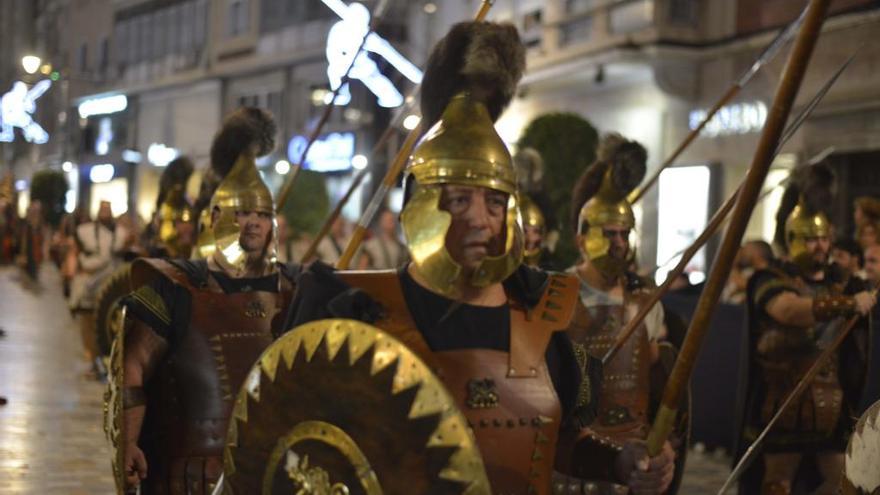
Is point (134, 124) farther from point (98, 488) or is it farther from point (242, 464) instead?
point (242, 464)

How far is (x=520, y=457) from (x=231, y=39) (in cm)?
3694

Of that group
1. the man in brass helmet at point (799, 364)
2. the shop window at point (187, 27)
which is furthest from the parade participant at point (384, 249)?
the shop window at point (187, 27)

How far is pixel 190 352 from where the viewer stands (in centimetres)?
559

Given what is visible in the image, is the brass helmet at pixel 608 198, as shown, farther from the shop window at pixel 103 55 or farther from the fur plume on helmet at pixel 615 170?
the shop window at pixel 103 55

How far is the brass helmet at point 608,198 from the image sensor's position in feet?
22.5

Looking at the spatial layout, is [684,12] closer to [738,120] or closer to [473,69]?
[738,120]

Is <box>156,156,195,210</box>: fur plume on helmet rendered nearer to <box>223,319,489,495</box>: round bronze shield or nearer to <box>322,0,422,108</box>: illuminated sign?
<box>223,319,489,495</box>: round bronze shield

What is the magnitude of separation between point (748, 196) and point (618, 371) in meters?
3.28

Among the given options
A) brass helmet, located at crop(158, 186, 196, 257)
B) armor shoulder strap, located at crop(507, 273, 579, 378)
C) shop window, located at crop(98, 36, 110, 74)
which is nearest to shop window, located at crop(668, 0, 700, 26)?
brass helmet, located at crop(158, 186, 196, 257)

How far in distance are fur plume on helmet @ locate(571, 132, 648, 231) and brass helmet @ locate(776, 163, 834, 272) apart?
35.0 inches

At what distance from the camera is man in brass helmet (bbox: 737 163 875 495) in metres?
7.59

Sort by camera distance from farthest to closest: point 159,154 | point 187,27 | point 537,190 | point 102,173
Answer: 1. point 102,173
2. point 159,154
3. point 187,27
4. point 537,190

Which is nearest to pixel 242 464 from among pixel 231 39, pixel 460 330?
pixel 460 330

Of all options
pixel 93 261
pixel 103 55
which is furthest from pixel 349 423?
pixel 103 55
